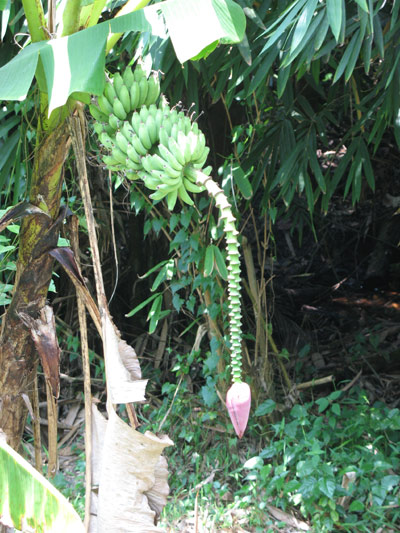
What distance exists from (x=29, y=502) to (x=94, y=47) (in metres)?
0.59

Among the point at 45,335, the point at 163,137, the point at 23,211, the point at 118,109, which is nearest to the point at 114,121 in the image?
the point at 118,109

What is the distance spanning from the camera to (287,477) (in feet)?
6.48

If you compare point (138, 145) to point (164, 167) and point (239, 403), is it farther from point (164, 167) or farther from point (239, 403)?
point (239, 403)

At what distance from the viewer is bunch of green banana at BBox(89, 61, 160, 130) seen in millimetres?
775

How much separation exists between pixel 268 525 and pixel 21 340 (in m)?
1.23

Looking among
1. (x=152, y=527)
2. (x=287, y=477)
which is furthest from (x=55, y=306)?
(x=152, y=527)

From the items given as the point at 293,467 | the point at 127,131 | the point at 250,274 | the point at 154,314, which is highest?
the point at 127,131

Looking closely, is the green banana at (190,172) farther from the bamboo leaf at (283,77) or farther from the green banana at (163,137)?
the bamboo leaf at (283,77)

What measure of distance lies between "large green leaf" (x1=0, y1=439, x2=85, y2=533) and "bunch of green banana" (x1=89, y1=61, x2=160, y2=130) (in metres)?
0.49

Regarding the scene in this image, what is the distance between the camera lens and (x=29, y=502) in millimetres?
772

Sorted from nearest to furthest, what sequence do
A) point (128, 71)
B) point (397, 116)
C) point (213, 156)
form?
point (128, 71) < point (397, 116) < point (213, 156)

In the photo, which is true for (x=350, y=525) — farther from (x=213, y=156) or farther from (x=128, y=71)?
(x=128, y=71)

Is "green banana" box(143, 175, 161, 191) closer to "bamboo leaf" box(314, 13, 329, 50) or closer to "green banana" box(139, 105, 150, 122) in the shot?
"green banana" box(139, 105, 150, 122)

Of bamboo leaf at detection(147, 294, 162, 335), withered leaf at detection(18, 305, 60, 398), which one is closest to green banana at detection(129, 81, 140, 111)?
withered leaf at detection(18, 305, 60, 398)
